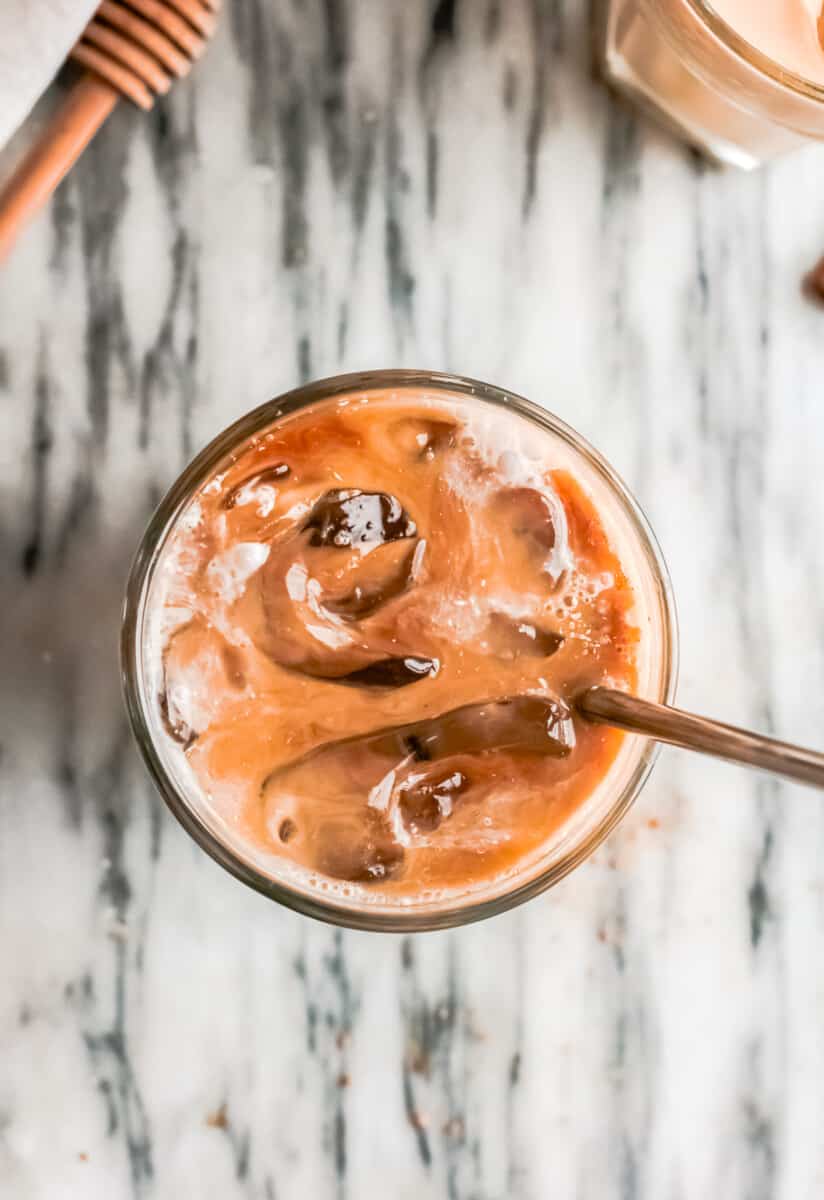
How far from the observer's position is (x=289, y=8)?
1074 mm

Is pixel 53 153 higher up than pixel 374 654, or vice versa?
pixel 53 153

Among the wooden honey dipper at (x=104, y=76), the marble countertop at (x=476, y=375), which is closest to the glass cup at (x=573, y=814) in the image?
the marble countertop at (x=476, y=375)

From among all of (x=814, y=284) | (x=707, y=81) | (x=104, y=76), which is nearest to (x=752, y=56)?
(x=707, y=81)

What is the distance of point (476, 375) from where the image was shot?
3.56 ft

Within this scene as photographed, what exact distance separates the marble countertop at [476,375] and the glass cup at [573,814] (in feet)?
0.52

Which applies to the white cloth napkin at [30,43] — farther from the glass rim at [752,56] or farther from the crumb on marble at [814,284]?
the crumb on marble at [814,284]

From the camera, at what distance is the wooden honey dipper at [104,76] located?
3.27 feet

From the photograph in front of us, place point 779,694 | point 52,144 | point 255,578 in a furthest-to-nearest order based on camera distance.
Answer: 1. point 779,694
2. point 52,144
3. point 255,578

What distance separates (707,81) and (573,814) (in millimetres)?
545

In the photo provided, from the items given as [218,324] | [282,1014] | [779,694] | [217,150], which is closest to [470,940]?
[282,1014]

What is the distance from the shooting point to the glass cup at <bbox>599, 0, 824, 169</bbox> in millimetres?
944

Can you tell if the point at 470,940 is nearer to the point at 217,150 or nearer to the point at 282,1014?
the point at 282,1014

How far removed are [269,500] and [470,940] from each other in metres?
0.41

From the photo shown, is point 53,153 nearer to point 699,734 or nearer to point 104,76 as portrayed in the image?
point 104,76
